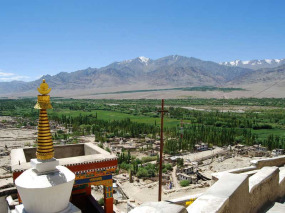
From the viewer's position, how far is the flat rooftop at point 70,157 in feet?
30.0

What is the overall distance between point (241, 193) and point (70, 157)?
25.7ft

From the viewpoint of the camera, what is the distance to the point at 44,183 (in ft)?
Result: 19.6

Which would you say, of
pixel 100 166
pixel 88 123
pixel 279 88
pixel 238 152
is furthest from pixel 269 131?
pixel 279 88

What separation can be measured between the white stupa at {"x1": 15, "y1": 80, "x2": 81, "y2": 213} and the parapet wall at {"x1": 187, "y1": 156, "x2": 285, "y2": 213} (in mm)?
3377

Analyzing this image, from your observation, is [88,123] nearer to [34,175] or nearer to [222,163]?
[222,163]

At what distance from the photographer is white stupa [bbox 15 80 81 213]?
5.84m

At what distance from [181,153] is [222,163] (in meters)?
5.78

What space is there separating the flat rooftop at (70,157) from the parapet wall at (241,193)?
19.0ft

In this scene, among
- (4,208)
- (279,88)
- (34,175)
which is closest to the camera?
(34,175)

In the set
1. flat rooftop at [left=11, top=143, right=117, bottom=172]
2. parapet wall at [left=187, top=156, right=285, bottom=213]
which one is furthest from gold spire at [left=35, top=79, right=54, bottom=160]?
parapet wall at [left=187, top=156, right=285, bottom=213]

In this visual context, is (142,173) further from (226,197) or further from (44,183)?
(226,197)

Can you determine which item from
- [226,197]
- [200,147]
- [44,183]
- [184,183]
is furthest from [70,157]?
[200,147]

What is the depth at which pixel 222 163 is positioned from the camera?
99.8ft

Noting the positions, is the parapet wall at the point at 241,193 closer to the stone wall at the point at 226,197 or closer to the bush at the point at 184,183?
the stone wall at the point at 226,197
